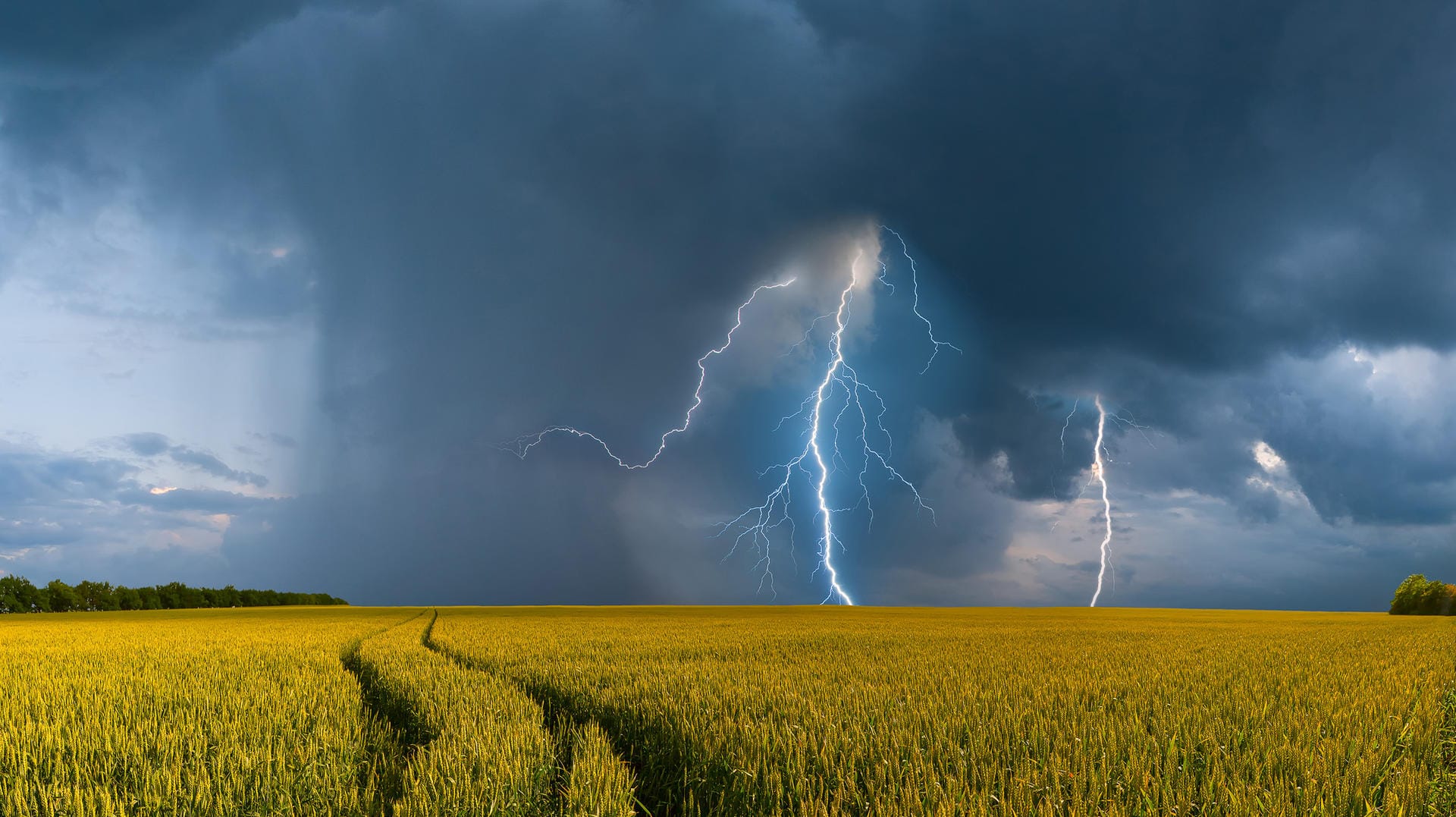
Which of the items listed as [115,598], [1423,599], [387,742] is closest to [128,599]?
[115,598]

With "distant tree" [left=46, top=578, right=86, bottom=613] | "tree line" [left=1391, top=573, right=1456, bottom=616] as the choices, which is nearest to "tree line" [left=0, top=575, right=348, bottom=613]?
"distant tree" [left=46, top=578, right=86, bottom=613]

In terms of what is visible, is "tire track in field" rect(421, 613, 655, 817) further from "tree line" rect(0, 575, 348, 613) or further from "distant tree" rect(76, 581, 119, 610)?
"distant tree" rect(76, 581, 119, 610)

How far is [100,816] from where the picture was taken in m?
5.54

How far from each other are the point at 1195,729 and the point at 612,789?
565 cm

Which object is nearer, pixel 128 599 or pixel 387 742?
pixel 387 742

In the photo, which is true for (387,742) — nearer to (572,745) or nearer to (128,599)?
(572,745)

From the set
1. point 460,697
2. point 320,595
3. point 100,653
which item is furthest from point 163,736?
point 320,595

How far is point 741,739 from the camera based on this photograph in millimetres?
6559

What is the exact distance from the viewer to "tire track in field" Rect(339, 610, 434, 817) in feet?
21.0

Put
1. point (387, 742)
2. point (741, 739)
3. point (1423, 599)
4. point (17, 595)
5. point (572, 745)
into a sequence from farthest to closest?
1. point (17, 595)
2. point (1423, 599)
3. point (387, 742)
4. point (572, 745)
5. point (741, 739)

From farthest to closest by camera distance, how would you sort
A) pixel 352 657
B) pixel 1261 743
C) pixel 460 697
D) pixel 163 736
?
pixel 352 657
pixel 460 697
pixel 163 736
pixel 1261 743

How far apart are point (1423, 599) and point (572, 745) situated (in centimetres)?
10594

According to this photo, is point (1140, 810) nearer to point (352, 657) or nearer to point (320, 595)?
point (352, 657)

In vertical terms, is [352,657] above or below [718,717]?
below
